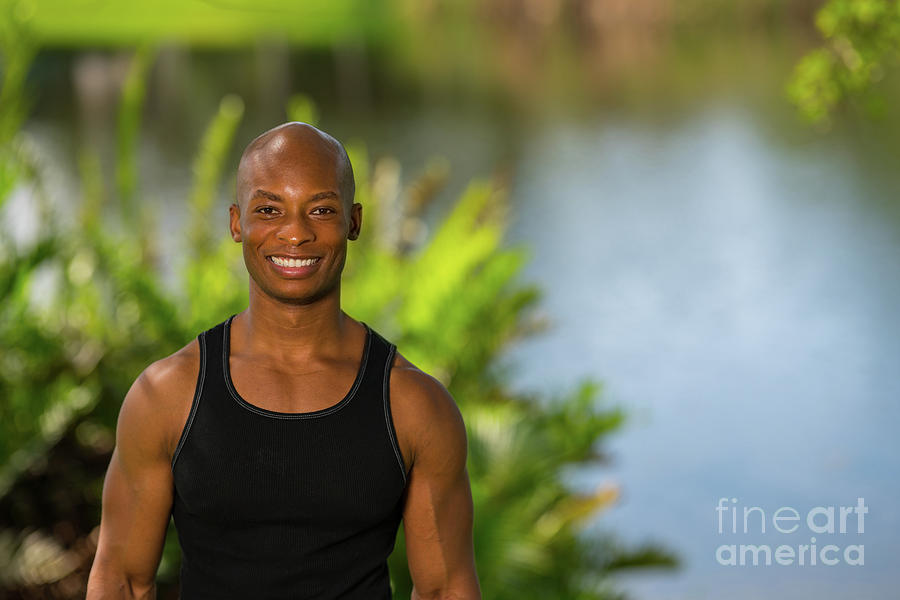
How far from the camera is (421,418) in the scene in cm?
217

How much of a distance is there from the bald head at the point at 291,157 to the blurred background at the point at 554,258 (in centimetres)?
254

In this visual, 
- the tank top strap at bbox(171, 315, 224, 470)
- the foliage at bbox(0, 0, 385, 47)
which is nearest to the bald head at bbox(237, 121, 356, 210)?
the tank top strap at bbox(171, 315, 224, 470)

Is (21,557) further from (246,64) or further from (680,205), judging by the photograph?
(246,64)

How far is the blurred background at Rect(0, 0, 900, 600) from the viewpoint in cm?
621

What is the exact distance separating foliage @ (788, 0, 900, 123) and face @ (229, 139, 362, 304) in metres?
2.55

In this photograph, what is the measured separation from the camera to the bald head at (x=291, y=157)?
6.88ft

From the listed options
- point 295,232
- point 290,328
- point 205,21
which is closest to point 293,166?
point 295,232

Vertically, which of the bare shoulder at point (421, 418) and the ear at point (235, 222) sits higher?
the ear at point (235, 222)

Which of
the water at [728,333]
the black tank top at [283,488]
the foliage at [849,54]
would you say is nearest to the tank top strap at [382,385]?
the black tank top at [283,488]

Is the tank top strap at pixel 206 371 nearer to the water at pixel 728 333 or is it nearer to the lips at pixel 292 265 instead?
the lips at pixel 292 265

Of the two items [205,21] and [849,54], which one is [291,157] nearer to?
[849,54]

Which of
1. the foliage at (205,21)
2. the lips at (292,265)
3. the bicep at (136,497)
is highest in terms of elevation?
the foliage at (205,21)

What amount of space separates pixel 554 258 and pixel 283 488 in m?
15.2

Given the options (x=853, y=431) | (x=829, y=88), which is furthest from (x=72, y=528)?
(x=853, y=431)
